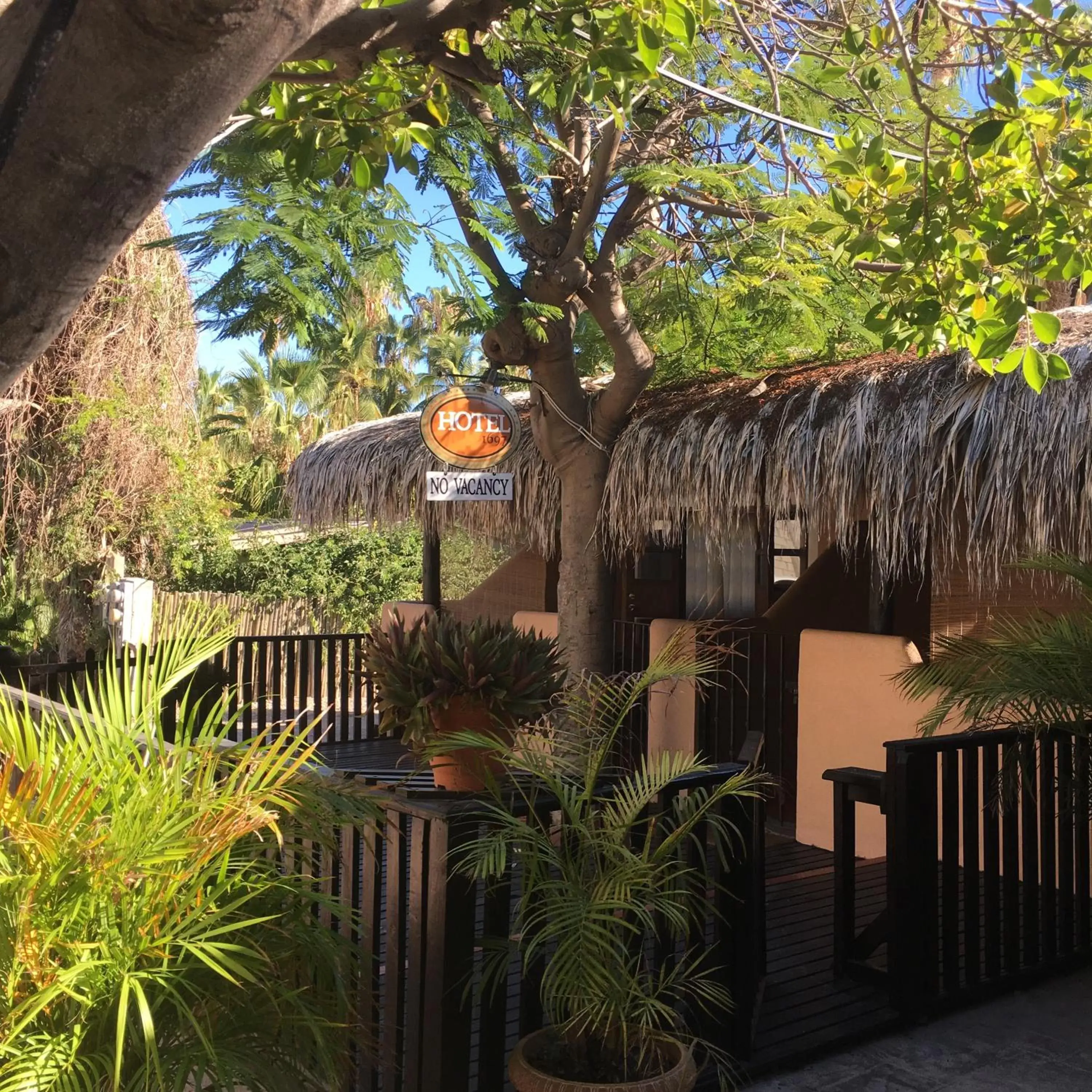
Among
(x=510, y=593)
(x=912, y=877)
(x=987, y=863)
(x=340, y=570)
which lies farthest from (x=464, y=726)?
(x=340, y=570)

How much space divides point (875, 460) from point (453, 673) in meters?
2.63

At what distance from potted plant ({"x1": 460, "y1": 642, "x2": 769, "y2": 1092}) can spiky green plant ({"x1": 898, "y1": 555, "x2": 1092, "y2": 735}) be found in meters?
1.61

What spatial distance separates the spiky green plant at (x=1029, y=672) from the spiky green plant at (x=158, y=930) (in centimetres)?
289

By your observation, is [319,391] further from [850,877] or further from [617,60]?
[850,877]

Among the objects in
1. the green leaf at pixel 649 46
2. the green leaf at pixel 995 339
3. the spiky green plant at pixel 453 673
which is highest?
the green leaf at pixel 649 46

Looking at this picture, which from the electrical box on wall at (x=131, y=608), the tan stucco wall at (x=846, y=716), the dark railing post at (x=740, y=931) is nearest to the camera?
the dark railing post at (x=740, y=931)

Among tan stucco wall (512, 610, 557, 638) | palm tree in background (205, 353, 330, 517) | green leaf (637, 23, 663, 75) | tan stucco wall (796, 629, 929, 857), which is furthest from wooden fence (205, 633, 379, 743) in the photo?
palm tree in background (205, 353, 330, 517)

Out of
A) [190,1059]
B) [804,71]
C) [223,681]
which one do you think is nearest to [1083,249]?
[804,71]

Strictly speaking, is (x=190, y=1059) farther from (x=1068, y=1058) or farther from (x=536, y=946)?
(x=1068, y=1058)

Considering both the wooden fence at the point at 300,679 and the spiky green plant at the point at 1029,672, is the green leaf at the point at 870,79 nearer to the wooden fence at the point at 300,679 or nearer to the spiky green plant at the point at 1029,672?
the spiky green plant at the point at 1029,672

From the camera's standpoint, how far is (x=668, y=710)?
25.6ft

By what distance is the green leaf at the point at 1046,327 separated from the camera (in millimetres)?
3535

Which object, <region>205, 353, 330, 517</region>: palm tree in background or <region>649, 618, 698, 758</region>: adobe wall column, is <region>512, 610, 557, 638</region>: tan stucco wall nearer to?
<region>649, 618, 698, 758</region>: adobe wall column

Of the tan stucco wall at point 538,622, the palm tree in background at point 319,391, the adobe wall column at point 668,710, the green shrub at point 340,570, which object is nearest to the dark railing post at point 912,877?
the adobe wall column at point 668,710
